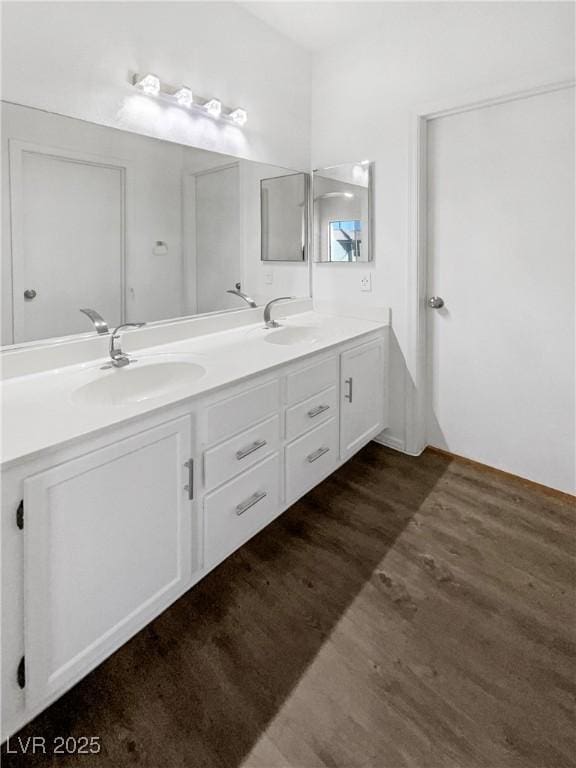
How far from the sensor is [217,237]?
228 centimetres

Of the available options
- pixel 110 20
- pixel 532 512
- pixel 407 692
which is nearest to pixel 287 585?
pixel 407 692

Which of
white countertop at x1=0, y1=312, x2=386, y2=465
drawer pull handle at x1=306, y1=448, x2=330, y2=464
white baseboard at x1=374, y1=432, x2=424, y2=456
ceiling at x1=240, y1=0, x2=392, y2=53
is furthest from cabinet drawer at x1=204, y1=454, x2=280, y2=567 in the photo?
ceiling at x1=240, y1=0, x2=392, y2=53

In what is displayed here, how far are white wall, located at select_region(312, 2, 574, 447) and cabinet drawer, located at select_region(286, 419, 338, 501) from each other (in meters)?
0.73

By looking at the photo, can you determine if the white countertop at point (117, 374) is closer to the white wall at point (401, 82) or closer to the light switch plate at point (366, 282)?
the light switch plate at point (366, 282)

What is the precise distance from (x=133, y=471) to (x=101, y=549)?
206 millimetres

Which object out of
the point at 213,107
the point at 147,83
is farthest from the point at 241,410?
the point at 213,107

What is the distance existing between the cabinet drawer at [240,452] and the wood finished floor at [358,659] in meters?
0.45

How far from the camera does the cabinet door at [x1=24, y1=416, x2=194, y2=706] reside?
105cm

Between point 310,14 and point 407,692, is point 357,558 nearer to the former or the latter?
point 407,692

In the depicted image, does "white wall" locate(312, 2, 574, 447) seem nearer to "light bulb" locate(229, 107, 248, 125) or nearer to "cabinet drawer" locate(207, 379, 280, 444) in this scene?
"light bulb" locate(229, 107, 248, 125)

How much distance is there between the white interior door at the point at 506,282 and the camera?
6.91ft

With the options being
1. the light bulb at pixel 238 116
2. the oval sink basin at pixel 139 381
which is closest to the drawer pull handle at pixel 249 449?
the oval sink basin at pixel 139 381

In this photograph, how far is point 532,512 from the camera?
2.15m

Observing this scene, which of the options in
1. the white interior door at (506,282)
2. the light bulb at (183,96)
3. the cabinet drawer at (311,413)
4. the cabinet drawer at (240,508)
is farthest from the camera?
the white interior door at (506,282)
